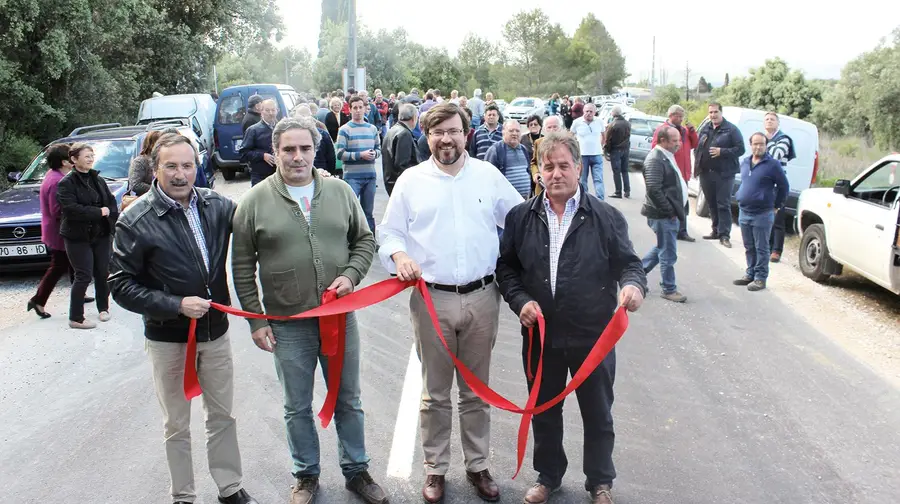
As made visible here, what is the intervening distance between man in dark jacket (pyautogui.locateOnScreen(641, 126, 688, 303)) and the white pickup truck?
1987 millimetres

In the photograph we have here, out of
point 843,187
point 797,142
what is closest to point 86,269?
point 843,187

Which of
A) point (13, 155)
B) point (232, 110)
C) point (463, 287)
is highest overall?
point (232, 110)

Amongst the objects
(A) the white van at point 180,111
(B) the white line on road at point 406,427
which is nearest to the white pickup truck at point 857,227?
(B) the white line on road at point 406,427

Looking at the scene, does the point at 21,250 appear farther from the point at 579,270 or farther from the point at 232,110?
the point at 232,110

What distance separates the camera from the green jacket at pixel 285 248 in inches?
157

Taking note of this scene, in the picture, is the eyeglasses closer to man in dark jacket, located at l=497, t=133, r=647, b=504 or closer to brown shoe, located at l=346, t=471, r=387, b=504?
man in dark jacket, located at l=497, t=133, r=647, b=504

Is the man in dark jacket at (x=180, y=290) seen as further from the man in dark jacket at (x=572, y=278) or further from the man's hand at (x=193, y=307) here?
the man in dark jacket at (x=572, y=278)

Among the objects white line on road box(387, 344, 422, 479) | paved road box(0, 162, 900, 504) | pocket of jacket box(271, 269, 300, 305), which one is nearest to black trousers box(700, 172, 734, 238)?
paved road box(0, 162, 900, 504)

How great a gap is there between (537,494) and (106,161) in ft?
32.1

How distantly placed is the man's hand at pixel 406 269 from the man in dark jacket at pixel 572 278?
524mm

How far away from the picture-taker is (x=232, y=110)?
59.2ft

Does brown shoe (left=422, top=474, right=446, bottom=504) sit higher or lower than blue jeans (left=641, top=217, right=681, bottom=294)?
lower

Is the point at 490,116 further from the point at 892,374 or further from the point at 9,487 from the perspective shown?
the point at 9,487

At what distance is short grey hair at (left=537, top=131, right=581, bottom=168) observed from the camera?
4.02 metres
